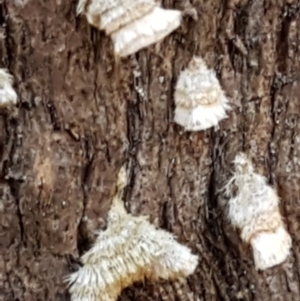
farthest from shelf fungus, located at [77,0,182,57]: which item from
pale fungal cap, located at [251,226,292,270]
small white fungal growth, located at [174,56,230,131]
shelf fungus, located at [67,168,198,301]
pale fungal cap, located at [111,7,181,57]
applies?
pale fungal cap, located at [251,226,292,270]

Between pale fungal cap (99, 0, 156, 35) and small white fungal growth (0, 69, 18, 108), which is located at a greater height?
pale fungal cap (99, 0, 156, 35)

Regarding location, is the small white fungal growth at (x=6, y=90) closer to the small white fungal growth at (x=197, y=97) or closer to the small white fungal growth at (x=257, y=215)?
the small white fungal growth at (x=197, y=97)

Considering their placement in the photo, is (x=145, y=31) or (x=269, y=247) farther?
(x=269, y=247)

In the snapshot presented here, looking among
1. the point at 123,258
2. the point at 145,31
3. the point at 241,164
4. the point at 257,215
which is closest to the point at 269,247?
the point at 257,215

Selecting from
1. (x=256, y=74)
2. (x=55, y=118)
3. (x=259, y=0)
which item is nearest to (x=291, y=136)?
(x=256, y=74)

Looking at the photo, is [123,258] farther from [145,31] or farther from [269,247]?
[145,31]

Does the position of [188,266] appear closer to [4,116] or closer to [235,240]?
[235,240]

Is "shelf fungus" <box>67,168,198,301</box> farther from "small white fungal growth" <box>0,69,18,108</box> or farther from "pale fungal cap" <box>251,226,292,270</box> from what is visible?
"small white fungal growth" <box>0,69,18,108</box>
